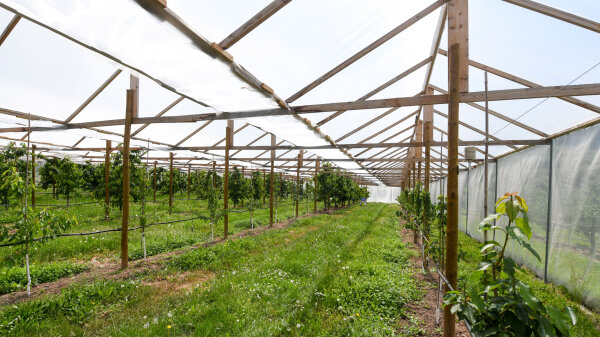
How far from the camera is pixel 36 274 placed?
Answer: 15.9ft

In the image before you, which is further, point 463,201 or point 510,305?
point 463,201

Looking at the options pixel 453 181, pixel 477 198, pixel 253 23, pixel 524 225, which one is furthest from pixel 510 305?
pixel 477 198

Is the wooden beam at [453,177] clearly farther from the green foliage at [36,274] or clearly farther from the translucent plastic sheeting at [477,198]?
the translucent plastic sheeting at [477,198]

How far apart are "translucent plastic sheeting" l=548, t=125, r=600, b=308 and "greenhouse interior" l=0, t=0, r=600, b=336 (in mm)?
39

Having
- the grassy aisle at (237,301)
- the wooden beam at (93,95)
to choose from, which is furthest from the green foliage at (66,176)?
the grassy aisle at (237,301)

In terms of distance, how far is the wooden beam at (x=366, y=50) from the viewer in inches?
132

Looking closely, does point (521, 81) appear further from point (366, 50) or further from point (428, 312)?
point (428, 312)

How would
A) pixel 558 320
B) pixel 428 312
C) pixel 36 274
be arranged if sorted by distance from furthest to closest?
pixel 36 274 < pixel 428 312 < pixel 558 320

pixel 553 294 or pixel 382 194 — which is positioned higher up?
pixel 553 294

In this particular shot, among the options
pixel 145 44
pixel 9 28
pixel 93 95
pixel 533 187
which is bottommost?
pixel 533 187

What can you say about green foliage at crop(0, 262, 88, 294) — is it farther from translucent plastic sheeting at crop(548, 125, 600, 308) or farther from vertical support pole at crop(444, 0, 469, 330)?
translucent plastic sheeting at crop(548, 125, 600, 308)

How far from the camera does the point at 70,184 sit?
1246 centimetres

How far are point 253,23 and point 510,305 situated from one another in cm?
328

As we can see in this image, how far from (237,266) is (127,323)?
7.99 feet
